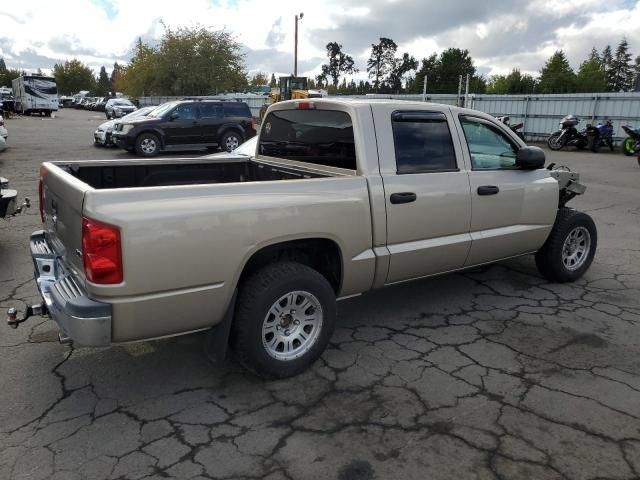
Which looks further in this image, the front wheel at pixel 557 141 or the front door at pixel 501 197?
the front wheel at pixel 557 141

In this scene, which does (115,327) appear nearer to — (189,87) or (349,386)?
(349,386)

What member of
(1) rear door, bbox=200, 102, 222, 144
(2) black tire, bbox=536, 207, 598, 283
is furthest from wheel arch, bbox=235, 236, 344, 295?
(1) rear door, bbox=200, 102, 222, 144

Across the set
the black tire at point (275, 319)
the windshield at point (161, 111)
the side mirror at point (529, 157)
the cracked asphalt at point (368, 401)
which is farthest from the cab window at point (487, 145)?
the windshield at point (161, 111)

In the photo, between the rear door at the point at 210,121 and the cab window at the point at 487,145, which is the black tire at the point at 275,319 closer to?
the cab window at the point at 487,145

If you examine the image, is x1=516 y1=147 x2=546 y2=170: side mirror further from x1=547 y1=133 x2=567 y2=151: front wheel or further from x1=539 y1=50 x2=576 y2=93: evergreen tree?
x1=539 y1=50 x2=576 y2=93: evergreen tree

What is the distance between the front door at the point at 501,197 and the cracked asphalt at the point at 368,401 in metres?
0.58

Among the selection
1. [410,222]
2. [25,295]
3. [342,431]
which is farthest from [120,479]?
[25,295]

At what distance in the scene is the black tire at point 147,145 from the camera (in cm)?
1520

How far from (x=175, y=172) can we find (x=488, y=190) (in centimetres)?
273

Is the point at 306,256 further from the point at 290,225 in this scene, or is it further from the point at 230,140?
the point at 230,140

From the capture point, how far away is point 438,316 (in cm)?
456

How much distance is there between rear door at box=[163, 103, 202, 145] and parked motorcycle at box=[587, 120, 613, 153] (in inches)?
550

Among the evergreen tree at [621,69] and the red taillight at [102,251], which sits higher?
the evergreen tree at [621,69]

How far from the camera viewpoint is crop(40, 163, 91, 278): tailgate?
2871 millimetres
